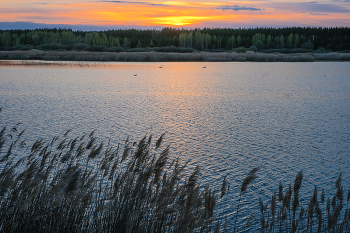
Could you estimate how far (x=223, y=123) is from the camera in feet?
45.1

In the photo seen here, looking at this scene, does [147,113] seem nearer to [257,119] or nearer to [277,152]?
[257,119]

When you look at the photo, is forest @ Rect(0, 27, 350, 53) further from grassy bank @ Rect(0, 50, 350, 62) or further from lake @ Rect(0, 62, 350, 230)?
lake @ Rect(0, 62, 350, 230)

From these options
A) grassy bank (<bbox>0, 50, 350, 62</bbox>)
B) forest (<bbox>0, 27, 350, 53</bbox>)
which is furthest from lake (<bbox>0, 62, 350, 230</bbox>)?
forest (<bbox>0, 27, 350, 53</bbox>)

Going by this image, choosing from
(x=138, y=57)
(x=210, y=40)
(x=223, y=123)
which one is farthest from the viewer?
(x=210, y=40)

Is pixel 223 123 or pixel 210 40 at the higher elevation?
pixel 210 40

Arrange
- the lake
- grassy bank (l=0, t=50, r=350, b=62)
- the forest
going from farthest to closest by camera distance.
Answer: the forest → grassy bank (l=0, t=50, r=350, b=62) → the lake

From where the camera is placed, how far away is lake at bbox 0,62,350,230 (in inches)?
332

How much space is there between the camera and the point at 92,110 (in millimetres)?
16125

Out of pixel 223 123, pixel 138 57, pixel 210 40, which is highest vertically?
pixel 210 40

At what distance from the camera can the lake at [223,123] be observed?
8.44 metres

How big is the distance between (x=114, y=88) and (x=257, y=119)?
41.2 feet

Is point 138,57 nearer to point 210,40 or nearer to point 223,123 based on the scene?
point 223,123

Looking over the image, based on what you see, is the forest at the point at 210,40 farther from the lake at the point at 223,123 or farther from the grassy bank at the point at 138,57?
the lake at the point at 223,123

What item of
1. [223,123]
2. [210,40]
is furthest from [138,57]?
[210,40]
